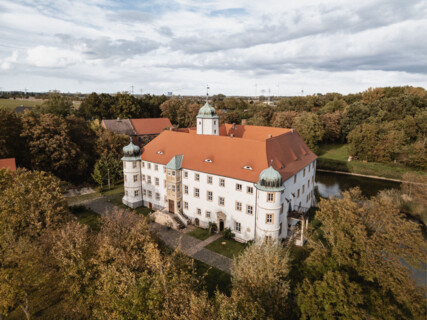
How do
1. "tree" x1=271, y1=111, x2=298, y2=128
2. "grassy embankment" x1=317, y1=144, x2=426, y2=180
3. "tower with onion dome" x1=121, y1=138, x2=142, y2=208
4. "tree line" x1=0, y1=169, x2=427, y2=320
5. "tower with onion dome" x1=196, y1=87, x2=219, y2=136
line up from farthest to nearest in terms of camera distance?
"tree" x1=271, y1=111, x2=298, y2=128, "grassy embankment" x1=317, y1=144, x2=426, y2=180, "tower with onion dome" x1=196, y1=87, x2=219, y2=136, "tower with onion dome" x1=121, y1=138, x2=142, y2=208, "tree line" x1=0, y1=169, x2=427, y2=320

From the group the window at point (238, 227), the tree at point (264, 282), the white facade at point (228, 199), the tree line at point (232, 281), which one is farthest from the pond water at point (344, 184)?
the tree at point (264, 282)

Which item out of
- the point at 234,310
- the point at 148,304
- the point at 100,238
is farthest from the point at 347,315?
the point at 100,238

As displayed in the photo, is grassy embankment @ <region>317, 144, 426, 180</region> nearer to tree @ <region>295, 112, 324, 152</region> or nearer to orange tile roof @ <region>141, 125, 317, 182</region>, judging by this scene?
tree @ <region>295, 112, 324, 152</region>

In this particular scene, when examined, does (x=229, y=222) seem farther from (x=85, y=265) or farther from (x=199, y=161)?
(x=85, y=265)

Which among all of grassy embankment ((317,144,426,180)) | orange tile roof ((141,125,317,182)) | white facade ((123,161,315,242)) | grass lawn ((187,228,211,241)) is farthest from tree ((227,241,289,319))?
grassy embankment ((317,144,426,180))

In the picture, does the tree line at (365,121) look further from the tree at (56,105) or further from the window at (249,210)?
the window at (249,210)

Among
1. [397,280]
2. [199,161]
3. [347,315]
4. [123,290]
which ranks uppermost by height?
[199,161]

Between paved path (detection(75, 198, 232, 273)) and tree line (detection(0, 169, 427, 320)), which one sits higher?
tree line (detection(0, 169, 427, 320))
